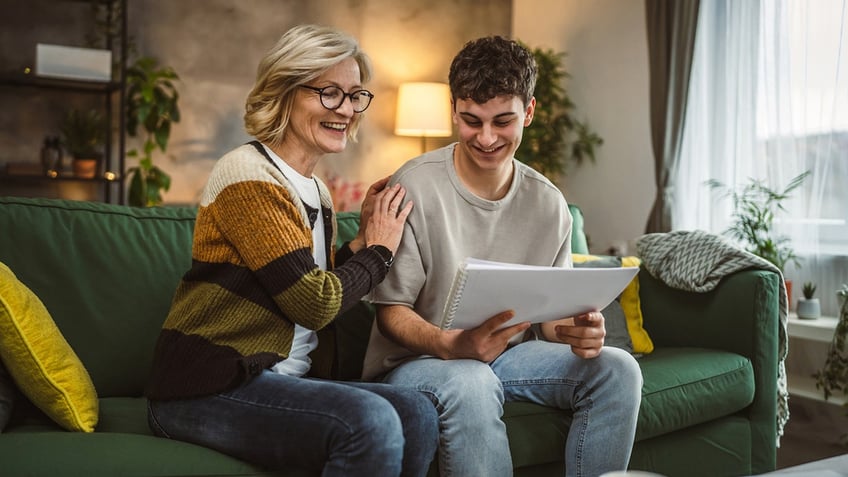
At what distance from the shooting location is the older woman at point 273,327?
132cm

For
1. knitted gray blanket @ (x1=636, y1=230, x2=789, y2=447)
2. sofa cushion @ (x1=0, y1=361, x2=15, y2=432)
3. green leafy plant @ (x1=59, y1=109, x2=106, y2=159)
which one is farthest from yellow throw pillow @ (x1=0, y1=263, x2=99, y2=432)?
green leafy plant @ (x1=59, y1=109, x2=106, y2=159)

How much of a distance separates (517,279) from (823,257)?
235 cm

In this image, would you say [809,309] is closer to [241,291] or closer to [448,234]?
[448,234]

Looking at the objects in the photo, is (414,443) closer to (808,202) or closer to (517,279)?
(517,279)

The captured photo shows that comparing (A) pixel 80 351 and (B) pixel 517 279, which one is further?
(A) pixel 80 351

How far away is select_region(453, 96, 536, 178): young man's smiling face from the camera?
5.65 feet

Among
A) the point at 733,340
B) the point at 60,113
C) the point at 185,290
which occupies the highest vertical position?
the point at 60,113

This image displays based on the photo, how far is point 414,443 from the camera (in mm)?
1405

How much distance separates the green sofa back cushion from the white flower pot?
2.32m

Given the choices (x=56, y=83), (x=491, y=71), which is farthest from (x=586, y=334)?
(x=56, y=83)

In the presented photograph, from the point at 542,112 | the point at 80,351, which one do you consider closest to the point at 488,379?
the point at 80,351

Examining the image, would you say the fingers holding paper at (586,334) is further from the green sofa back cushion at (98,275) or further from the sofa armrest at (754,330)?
the green sofa back cushion at (98,275)

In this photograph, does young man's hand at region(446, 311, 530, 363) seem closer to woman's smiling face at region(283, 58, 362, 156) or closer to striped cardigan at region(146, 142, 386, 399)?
striped cardigan at region(146, 142, 386, 399)

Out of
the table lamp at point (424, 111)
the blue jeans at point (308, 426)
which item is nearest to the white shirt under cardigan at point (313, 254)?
the blue jeans at point (308, 426)
